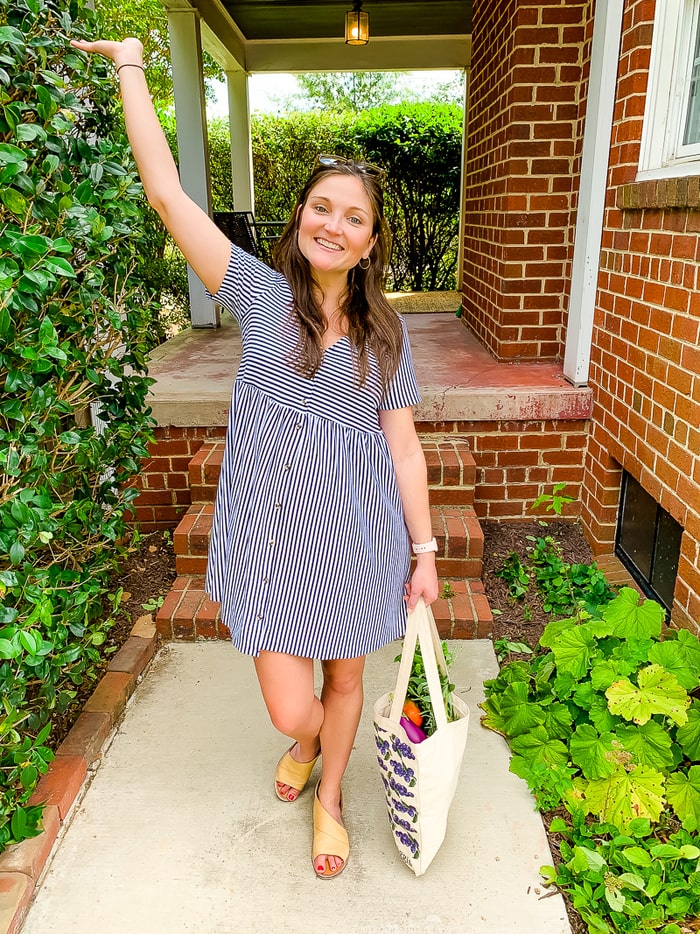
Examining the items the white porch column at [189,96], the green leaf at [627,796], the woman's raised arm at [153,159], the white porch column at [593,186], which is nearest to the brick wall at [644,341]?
the white porch column at [593,186]

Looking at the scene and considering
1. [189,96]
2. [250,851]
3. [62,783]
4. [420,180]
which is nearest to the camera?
[250,851]

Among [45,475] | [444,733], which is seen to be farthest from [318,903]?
[45,475]

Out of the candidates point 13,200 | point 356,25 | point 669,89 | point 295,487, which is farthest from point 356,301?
point 356,25

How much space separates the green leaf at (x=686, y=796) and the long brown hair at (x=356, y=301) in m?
1.29

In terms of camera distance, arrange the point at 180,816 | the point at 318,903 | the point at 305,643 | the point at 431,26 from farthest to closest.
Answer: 1. the point at 431,26
2. the point at 180,816
3. the point at 318,903
4. the point at 305,643

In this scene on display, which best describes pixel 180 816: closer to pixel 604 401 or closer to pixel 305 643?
pixel 305 643

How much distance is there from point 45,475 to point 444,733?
1.17 metres

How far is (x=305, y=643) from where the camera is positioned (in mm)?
1715

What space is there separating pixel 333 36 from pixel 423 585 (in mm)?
8428

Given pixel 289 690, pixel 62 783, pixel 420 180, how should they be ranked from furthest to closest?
pixel 420 180
pixel 62 783
pixel 289 690

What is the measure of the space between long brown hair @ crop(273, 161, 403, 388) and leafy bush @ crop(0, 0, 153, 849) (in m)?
0.49

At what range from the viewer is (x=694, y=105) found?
2688 millimetres

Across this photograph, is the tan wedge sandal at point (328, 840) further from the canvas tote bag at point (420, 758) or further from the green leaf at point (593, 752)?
the green leaf at point (593, 752)

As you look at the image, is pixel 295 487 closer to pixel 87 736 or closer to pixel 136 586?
pixel 87 736
